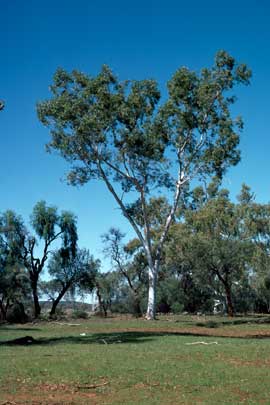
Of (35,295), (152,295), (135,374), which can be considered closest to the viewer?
(135,374)

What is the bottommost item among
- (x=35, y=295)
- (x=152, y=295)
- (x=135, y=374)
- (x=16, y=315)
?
(x=135, y=374)

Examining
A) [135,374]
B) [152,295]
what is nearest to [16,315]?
[152,295]

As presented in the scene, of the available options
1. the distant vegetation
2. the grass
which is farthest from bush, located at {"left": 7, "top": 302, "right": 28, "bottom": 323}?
the grass

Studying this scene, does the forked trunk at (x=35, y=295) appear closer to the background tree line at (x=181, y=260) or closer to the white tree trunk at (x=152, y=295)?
the background tree line at (x=181, y=260)

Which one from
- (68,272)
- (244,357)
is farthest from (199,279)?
(244,357)

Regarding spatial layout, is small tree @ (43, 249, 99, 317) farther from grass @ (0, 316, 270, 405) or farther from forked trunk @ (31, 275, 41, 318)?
grass @ (0, 316, 270, 405)

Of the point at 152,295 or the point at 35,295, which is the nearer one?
the point at 152,295

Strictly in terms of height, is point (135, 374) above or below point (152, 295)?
below

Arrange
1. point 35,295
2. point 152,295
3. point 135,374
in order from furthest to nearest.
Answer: point 35,295 < point 152,295 < point 135,374

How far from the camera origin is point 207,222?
51500 millimetres

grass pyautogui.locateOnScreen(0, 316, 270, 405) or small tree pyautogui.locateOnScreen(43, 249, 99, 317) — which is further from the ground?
small tree pyautogui.locateOnScreen(43, 249, 99, 317)

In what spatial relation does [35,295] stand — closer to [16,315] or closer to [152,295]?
[16,315]

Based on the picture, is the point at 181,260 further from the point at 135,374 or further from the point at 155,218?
the point at 135,374

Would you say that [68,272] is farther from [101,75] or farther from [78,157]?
[101,75]
